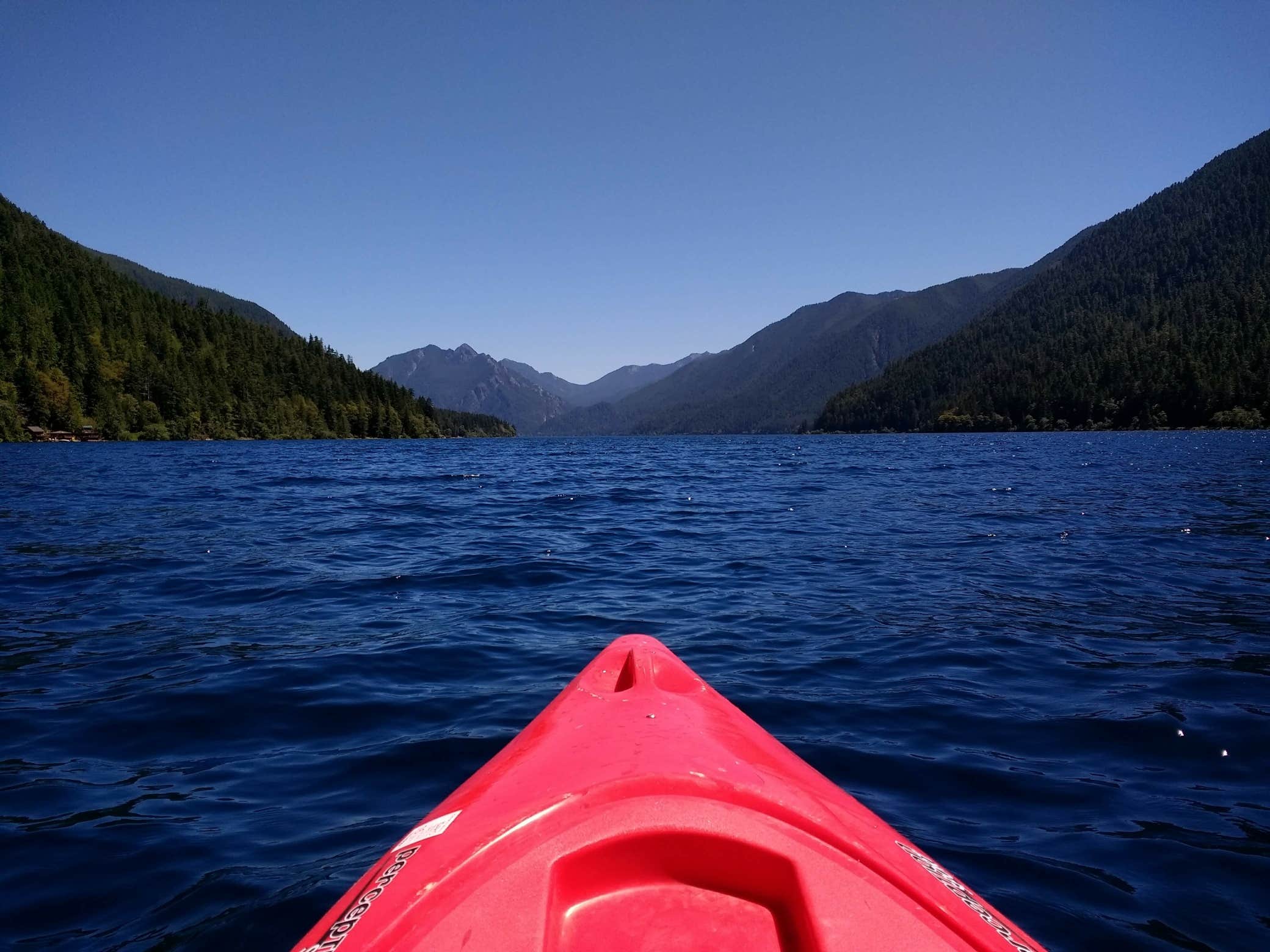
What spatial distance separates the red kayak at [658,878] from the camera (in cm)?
186

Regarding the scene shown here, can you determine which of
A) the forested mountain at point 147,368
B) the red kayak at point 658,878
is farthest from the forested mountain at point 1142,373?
the red kayak at point 658,878

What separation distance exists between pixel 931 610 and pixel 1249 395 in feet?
411

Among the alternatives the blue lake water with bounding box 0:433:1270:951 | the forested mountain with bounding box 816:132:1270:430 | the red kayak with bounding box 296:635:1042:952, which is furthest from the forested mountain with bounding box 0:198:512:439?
the forested mountain with bounding box 816:132:1270:430

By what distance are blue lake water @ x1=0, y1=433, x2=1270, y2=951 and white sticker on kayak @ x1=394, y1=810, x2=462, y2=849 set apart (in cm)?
115

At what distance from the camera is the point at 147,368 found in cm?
9481

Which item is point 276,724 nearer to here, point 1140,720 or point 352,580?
point 352,580

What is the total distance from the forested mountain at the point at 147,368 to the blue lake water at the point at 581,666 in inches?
3317

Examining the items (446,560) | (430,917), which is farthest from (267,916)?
(446,560)

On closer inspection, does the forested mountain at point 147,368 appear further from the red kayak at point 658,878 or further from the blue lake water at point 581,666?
the red kayak at point 658,878

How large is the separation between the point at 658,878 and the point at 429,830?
87 cm

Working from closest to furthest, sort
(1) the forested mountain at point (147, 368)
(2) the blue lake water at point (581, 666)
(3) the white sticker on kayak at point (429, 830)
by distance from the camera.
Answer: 1. (3) the white sticker on kayak at point (429, 830)
2. (2) the blue lake water at point (581, 666)
3. (1) the forested mountain at point (147, 368)

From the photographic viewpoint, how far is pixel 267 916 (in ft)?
10.5

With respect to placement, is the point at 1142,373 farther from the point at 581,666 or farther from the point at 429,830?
the point at 429,830

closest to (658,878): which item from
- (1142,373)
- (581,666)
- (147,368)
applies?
(581,666)
